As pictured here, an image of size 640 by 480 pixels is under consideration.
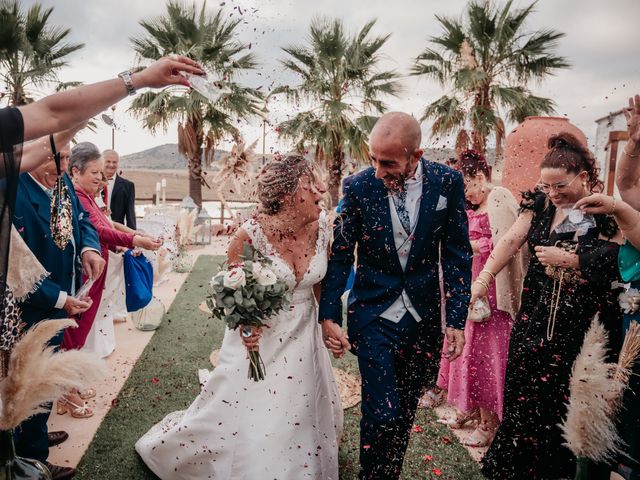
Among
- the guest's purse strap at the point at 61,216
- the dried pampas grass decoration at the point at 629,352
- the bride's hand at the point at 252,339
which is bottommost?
the bride's hand at the point at 252,339

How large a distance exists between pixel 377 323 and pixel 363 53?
1209 cm

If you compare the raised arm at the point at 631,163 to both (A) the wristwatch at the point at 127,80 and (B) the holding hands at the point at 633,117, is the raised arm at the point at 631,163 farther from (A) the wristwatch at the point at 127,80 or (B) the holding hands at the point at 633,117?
(A) the wristwatch at the point at 127,80

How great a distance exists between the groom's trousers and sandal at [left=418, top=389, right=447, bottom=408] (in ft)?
5.31

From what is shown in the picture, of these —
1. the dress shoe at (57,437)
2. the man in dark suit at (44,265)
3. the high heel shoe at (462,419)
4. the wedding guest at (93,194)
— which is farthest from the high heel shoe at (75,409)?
the high heel shoe at (462,419)

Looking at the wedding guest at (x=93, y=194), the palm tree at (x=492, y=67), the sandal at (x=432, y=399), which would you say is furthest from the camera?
the palm tree at (x=492, y=67)

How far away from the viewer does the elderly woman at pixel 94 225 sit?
12.8 feet

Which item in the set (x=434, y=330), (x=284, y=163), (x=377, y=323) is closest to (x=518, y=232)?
(x=434, y=330)

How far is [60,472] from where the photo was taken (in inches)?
119

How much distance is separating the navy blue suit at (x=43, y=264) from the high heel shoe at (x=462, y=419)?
2869 millimetres

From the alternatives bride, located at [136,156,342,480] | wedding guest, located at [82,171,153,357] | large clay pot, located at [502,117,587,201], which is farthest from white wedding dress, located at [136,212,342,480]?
large clay pot, located at [502,117,587,201]

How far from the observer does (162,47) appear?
582 inches

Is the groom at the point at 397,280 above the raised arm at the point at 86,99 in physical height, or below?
below

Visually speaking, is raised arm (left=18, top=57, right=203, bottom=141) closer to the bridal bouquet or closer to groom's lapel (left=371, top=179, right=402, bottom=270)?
the bridal bouquet

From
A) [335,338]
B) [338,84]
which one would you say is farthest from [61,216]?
[338,84]
